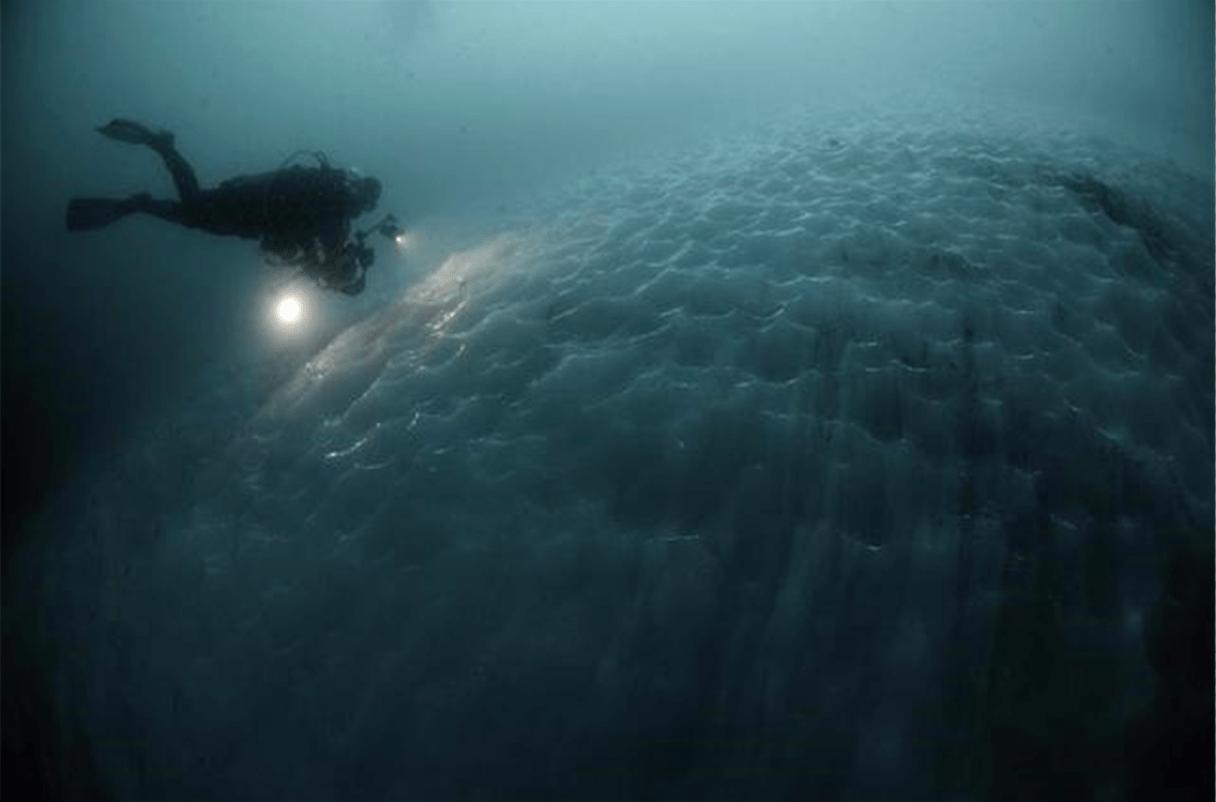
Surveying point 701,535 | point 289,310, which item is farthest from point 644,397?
point 289,310

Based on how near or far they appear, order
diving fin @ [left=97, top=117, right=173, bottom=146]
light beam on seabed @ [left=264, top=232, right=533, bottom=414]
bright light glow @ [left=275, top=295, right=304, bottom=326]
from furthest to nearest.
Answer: bright light glow @ [left=275, top=295, right=304, bottom=326], light beam on seabed @ [left=264, top=232, right=533, bottom=414], diving fin @ [left=97, top=117, right=173, bottom=146]

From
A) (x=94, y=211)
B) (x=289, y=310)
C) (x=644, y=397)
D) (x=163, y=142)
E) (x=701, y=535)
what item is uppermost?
(x=289, y=310)

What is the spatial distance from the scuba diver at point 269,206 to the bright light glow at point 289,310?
5.60 m

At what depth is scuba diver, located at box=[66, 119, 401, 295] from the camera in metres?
10.5

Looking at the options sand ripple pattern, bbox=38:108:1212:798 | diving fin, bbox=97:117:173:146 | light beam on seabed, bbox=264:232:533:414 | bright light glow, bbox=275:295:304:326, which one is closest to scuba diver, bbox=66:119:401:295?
diving fin, bbox=97:117:173:146

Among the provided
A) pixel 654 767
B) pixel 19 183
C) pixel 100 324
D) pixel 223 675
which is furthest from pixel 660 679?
pixel 19 183

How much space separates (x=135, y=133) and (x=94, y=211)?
1515mm

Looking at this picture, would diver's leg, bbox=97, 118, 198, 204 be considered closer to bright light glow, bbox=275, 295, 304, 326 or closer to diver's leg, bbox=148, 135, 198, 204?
diver's leg, bbox=148, 135, 198, 204

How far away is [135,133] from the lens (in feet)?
33.8

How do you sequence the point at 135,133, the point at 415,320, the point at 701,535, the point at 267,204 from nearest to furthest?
the point at 701,535
the point at 135,133
the point at 267,204
the point at 415,320

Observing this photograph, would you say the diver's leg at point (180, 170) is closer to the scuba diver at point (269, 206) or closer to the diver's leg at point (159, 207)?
the scuba diver at point (269, 206)

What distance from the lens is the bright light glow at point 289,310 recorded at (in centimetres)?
1658

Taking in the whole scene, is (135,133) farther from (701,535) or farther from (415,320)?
(701,535)

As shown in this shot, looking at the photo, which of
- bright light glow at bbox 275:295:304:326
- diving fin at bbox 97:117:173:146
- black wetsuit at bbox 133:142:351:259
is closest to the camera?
diving fin at bbox 97:117:173:146
